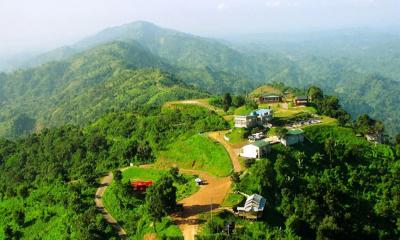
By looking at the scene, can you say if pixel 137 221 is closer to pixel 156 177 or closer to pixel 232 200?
pixel 232 200

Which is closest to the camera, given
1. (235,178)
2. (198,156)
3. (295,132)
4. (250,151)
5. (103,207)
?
(235,178)

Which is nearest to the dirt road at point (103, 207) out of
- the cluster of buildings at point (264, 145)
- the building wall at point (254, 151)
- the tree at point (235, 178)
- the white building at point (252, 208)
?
the white building at point (252, 208)

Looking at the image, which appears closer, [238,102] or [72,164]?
[72,164]

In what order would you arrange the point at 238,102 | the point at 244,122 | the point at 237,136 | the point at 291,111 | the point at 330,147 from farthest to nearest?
1. the point at 238,102
2. the point at 291,111
3. the point at 244,122
4. the point at 237,136
5. the point at 330,147

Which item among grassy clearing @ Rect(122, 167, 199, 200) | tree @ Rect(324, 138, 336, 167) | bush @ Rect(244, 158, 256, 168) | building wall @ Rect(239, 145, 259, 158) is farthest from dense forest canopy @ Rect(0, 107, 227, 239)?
tree @ Rect(324, 138, 336, 167)

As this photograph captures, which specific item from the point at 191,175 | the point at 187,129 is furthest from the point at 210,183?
the point at 187,129

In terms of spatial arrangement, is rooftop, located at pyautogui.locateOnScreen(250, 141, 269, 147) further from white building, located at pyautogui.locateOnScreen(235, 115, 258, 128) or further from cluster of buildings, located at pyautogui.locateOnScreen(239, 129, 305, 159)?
white building, located at pyautogui.locateOnScreen(235, 115, 258, 128)

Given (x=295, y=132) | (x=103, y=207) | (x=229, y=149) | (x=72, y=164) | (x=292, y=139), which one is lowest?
(x=72, y=164)

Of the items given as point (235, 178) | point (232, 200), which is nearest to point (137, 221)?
point (232, 200)

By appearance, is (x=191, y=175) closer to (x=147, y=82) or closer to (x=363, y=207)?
(x=363, y=207)
